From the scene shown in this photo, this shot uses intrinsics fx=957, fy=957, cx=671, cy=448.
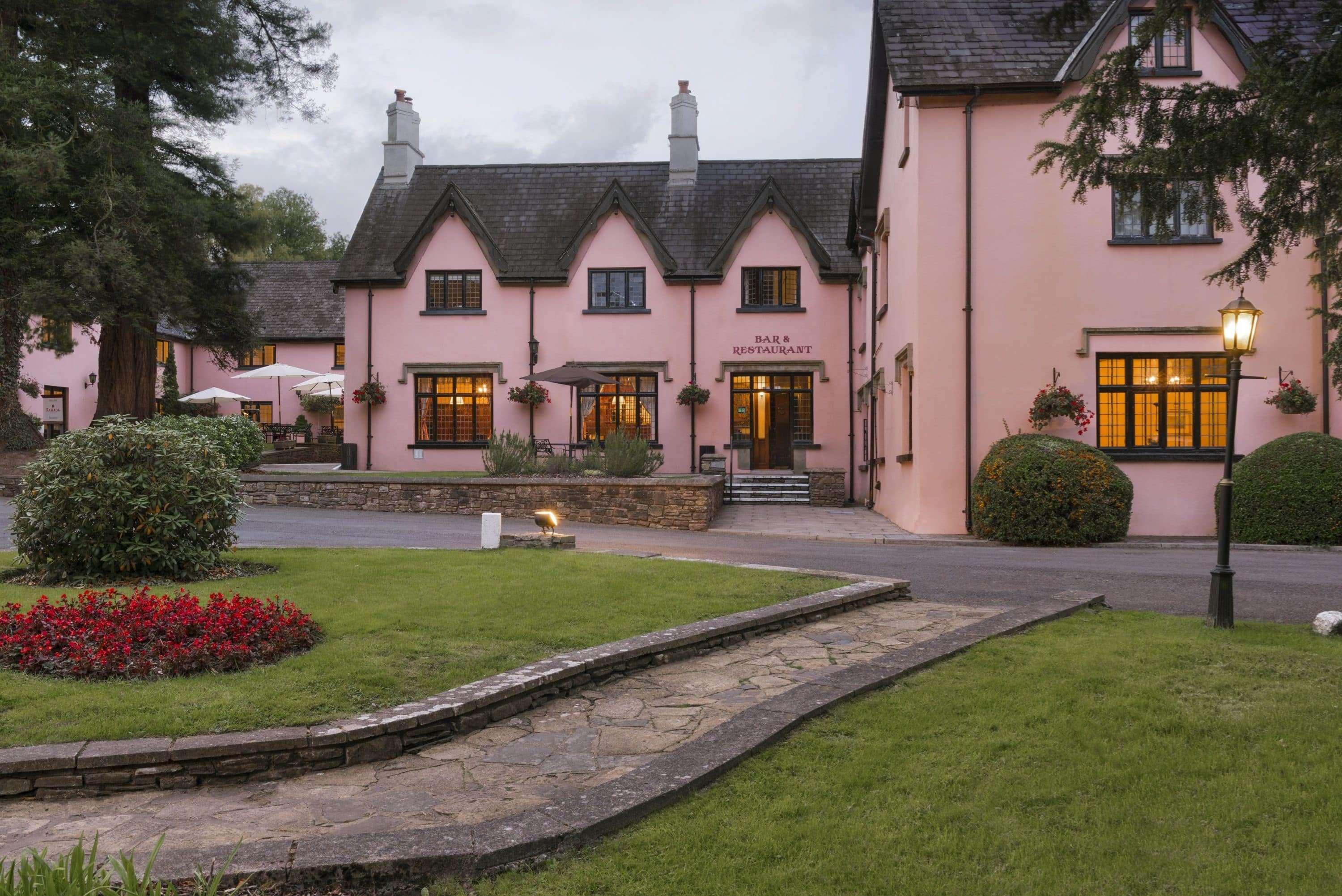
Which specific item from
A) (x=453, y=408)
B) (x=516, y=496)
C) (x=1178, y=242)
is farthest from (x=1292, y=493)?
(x=453, y=408)

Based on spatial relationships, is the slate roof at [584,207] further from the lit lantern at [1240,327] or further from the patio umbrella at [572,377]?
the lit lantern at [1240,327]

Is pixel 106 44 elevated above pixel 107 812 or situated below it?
above

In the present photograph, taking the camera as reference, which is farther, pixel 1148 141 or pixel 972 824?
pixel 1148 141

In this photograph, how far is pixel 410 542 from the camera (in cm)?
1448

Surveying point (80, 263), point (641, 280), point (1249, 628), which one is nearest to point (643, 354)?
point (641, 280)

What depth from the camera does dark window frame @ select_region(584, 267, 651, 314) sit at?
27.4 meters

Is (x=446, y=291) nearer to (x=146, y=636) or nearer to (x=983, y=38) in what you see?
(x=983, y=38)

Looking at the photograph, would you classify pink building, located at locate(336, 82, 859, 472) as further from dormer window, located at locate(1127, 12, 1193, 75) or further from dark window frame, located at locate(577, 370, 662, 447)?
dormer window, located at locate(1127, 12, 1193, 75)

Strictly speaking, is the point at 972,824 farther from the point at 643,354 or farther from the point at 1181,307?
the point at 643,354

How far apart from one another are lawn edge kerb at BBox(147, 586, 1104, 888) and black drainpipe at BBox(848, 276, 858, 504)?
21867 mm

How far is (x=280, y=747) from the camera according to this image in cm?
505

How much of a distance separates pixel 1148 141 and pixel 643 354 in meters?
21.1

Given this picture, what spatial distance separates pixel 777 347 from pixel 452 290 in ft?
31.2

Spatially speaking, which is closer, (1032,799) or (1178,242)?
(1032,799)
